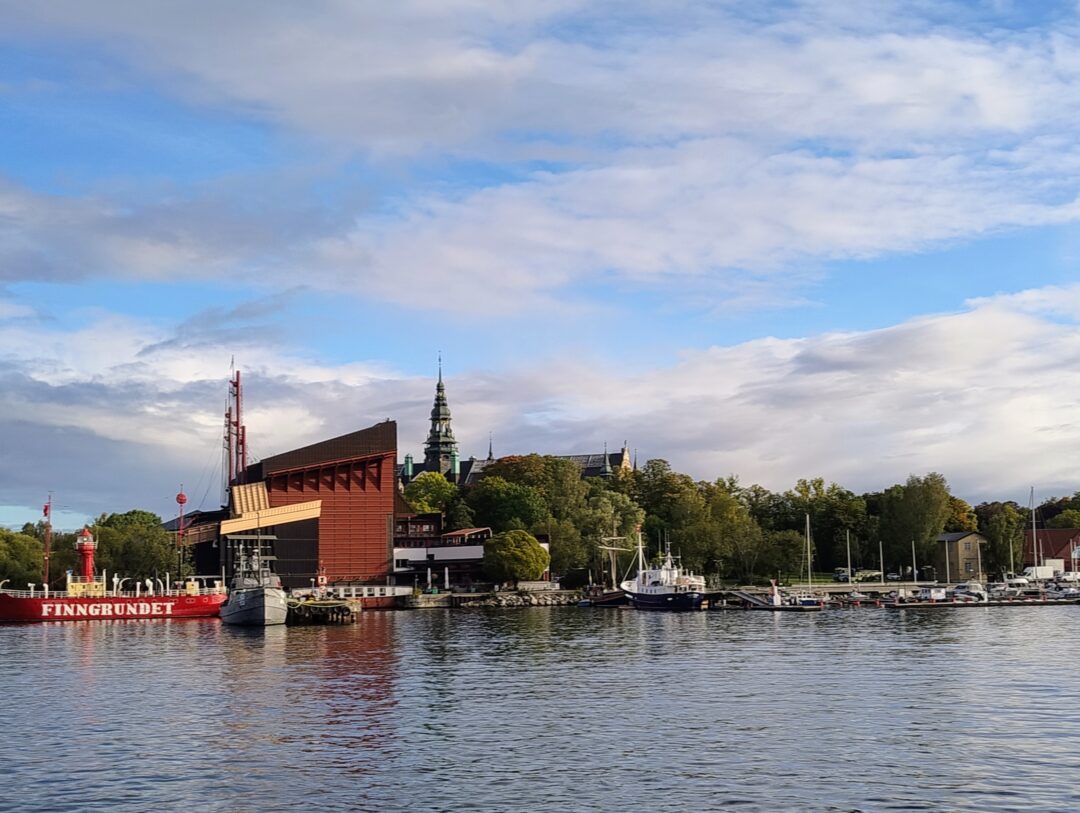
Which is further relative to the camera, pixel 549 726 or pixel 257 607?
pixel 257 607

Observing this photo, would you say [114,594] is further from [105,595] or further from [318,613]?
[318,613]

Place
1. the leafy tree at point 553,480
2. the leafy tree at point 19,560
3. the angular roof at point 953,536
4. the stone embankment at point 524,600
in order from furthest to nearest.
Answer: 1. the leafy tree at point 553,480
2. the angular roof at point 953,536
3. the stone embankment at point 524,600
4. the leafy tree at point 19,560

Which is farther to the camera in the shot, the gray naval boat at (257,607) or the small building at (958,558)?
the small building at (958,558)

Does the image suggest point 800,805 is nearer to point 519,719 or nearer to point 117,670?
point 519,719

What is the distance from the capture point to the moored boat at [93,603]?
123 metres

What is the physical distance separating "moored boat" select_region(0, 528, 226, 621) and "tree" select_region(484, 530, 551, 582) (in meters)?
40.7

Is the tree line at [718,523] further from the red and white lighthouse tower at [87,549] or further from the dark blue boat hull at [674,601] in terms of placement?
the red and white lighthouse tower at [87,549]

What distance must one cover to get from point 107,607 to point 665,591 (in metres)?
62.9

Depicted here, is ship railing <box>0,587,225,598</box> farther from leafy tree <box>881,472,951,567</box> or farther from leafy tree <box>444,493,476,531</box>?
leafy tree <box>881,472,951,567</box>

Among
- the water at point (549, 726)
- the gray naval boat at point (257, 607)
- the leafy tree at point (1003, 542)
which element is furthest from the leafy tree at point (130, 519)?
the leafy tree at point (1003, 542)

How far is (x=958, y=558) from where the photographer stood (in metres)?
177

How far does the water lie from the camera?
31.5 meters

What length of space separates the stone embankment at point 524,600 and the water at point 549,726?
72355 millimetres

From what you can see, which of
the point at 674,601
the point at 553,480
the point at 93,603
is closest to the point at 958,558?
the point at 553,480
